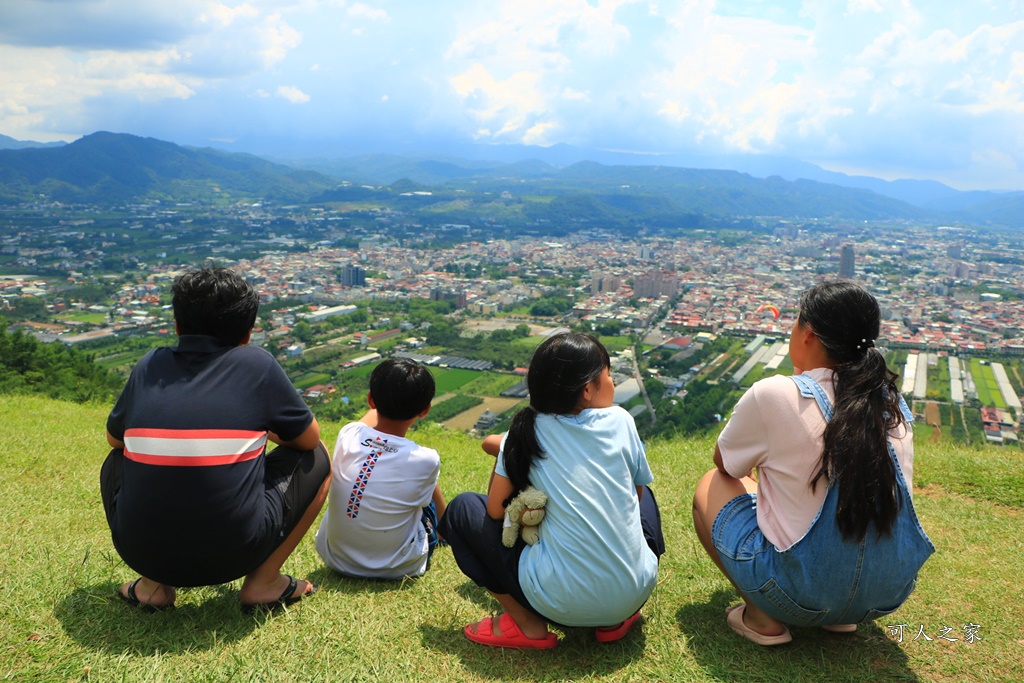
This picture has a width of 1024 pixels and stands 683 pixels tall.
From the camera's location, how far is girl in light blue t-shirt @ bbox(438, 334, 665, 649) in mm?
1670

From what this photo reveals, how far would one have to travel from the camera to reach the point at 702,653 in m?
1.81

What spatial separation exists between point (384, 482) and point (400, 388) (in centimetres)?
32

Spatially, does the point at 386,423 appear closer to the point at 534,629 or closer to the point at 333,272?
the point at 534,629

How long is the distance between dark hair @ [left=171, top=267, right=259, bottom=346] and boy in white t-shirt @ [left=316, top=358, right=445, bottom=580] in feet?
1.59

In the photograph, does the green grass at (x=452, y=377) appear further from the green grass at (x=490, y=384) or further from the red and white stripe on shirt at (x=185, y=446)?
the red and white stripe on shirt at (x=185, y=446)

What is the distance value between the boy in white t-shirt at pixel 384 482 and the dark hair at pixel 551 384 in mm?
522

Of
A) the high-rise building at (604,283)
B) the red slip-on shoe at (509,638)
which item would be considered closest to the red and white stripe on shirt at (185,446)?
the red slip-on shoe at (509,638)

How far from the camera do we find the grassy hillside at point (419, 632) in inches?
A: 66.1

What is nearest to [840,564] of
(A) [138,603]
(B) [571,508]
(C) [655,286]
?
(B) [571,508]

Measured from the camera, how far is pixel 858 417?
5.18 ft

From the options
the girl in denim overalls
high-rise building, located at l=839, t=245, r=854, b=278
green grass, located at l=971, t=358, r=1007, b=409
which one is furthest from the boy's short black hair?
high-rise building, located at l=839, t=245, r=854, b=278

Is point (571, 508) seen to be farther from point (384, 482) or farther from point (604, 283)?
point (604, 283)

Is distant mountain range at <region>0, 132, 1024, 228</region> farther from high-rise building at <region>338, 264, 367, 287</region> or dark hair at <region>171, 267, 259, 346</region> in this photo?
dark hair at <region>171, 267, 259, 346</region>

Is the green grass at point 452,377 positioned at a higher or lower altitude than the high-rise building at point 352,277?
lower
